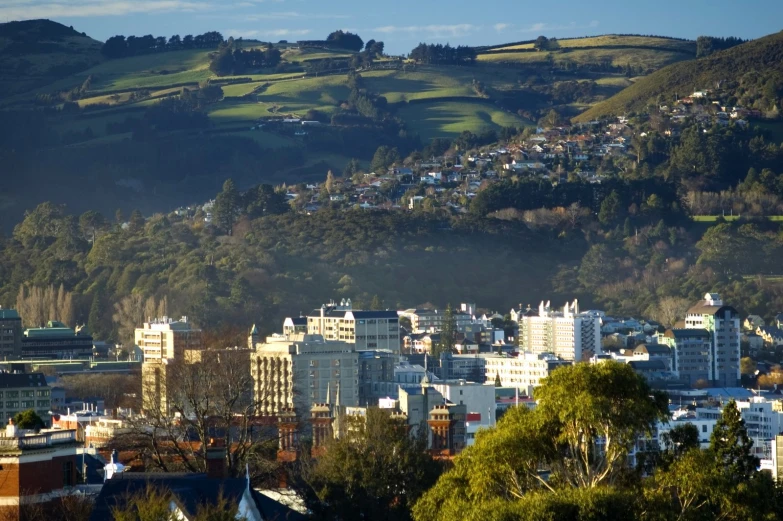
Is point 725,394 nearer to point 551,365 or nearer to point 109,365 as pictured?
point 551,365

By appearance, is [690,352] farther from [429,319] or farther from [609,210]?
[609,210]

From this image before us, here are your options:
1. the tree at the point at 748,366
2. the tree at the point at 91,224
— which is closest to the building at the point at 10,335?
the tree at the point at 91,224

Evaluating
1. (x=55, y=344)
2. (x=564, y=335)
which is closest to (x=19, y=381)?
(x=55, y=344)

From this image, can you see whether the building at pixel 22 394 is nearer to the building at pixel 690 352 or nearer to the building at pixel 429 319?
the building at pixel 690 352

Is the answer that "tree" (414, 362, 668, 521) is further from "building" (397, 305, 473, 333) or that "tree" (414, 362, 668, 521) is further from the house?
the house

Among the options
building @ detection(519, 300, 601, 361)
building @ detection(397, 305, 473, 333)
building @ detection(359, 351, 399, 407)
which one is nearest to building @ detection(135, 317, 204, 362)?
building @ detection(359, 351, 399, 407)

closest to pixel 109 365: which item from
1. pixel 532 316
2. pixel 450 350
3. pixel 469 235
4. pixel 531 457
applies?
pixel 450 350
